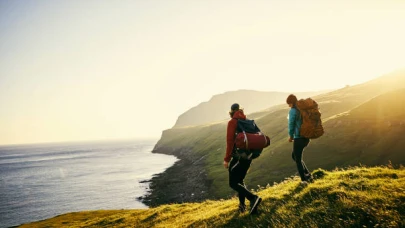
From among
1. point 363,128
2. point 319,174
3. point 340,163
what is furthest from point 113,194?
point 319,174

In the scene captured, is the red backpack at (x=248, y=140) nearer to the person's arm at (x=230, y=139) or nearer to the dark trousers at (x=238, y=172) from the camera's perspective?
the person's arm at (x=230, y=139)

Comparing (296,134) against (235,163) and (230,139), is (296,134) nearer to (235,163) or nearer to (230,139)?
(235,163)

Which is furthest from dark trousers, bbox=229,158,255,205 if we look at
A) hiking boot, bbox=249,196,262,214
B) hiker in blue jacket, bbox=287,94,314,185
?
hiker in blue jacket, bbox=287,94,314,185

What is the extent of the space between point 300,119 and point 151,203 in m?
56.6

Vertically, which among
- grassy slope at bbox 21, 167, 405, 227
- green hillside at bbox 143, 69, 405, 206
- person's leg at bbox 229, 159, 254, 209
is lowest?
green hillside at bbox 143, 69, 405, 206

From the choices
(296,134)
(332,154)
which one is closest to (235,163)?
(296,134)

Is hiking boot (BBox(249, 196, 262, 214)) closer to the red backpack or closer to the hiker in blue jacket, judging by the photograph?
the red backpack

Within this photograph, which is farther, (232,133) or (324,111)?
(324,111)

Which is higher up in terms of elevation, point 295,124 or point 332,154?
point 295,124

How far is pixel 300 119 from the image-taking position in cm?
1147

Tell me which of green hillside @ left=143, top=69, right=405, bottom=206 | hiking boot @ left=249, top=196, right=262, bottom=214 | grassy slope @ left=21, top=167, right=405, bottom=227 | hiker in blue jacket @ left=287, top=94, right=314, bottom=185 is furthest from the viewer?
green hillside @ left=143, top=69, right=405, bottom=206

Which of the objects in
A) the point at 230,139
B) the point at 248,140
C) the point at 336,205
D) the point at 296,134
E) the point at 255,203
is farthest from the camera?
the point at 296,134

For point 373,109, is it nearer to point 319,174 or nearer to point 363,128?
point 363,128

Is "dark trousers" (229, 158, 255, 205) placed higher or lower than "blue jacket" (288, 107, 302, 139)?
lower
